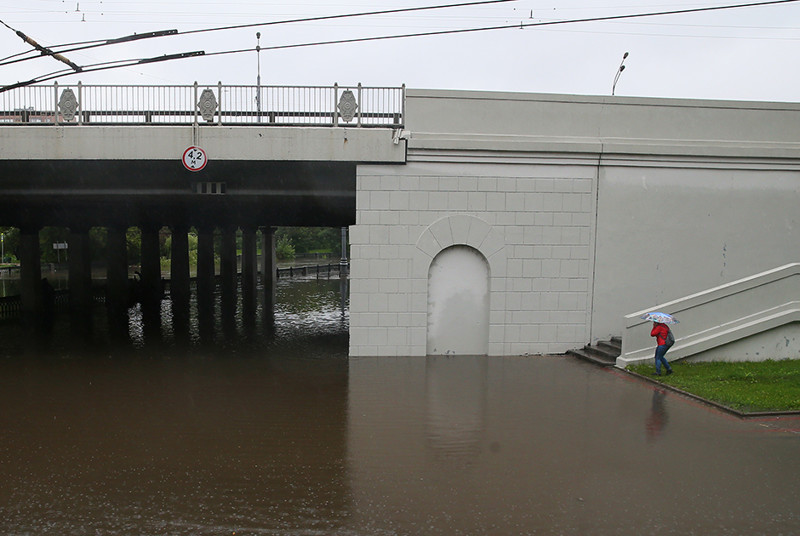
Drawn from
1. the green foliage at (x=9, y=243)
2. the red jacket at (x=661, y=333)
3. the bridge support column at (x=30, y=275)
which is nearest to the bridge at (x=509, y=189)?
the red jacket at (x=661, y=333)

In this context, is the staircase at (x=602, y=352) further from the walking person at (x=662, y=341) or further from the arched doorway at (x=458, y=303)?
the arched doorway at (x=458, y=303)

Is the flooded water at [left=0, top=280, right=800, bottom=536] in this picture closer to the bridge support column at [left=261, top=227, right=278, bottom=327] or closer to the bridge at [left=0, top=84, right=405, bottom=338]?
the bridge at [left=0, top=84, right=405, bottom=338]

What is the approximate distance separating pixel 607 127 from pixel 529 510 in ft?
37.4

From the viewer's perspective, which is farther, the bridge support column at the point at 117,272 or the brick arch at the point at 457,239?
the bridge support column at the point at 117,272

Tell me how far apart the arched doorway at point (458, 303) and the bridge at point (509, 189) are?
0.12 ft

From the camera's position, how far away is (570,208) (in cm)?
1509


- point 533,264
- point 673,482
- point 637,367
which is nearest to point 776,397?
point 637,367

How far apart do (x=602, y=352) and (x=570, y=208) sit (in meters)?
3.67

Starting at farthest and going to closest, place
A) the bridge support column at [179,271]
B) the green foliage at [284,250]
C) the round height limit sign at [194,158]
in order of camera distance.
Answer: the green foliage at [284,250] < the bridge support column at [179,271] < the round height limit sign at [194,158]

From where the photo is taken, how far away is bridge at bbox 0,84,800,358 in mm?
14414

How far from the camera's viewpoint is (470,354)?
15.2m

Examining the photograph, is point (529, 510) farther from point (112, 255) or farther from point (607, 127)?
point (112, 255)

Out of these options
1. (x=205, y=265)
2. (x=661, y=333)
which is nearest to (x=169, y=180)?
(x=661, y=333)

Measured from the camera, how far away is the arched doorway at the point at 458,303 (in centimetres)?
1506
